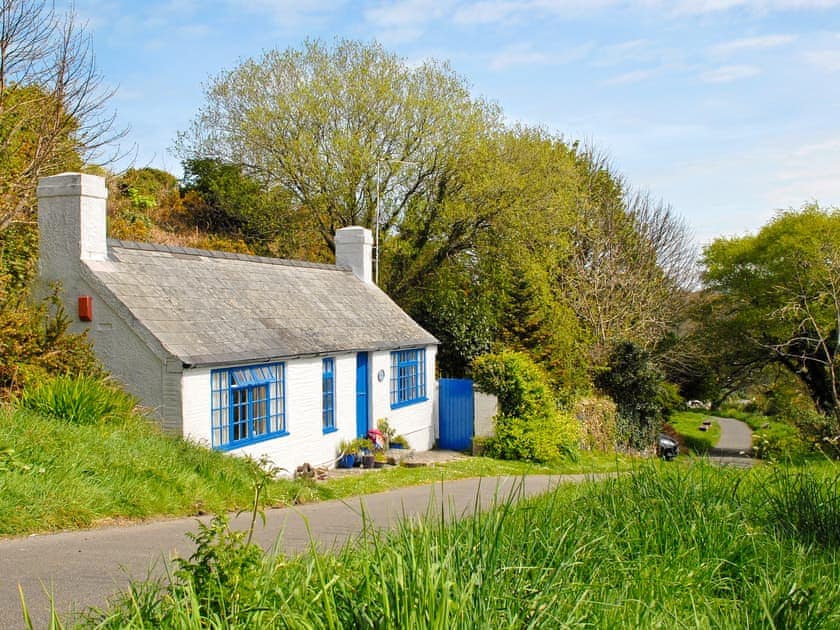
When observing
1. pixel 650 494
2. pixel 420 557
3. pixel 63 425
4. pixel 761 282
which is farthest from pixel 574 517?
pixel 761 282

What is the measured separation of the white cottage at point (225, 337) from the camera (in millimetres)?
13820

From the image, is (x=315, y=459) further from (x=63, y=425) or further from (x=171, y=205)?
(x=171, y=205)

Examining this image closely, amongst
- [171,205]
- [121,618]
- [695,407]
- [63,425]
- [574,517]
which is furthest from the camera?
[695,407]

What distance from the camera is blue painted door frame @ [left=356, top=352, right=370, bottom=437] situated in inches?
792

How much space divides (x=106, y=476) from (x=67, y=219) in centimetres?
626

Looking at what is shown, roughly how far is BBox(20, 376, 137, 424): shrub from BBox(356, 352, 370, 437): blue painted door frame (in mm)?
8043

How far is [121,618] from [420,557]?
1768 mm

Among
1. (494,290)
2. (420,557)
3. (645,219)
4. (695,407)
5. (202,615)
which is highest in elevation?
(645,219)

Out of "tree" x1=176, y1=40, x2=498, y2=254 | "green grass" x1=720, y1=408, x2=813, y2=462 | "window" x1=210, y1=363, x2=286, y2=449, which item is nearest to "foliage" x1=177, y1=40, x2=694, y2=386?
"tree" x1=176, y1=40, x2=498, y2=254

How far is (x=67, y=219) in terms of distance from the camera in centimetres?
1423

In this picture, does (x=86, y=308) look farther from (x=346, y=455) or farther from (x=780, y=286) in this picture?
(x=780, y=286)

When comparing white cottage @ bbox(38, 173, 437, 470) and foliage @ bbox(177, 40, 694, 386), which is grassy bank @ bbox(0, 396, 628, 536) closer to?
white cottage @ bbox(38, 173, 437, 470)

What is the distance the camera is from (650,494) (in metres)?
7.46

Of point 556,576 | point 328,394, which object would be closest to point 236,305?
point 328,394
